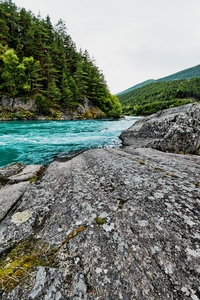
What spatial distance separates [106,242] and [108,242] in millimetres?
31

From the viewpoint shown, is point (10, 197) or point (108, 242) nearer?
point (108, 242)

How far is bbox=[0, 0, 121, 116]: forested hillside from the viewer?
119 feet

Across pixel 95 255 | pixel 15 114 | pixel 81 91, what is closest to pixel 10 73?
pixel 15 114

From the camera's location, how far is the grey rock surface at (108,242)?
1377 mm

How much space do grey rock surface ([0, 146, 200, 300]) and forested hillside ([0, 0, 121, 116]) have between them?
4020cm

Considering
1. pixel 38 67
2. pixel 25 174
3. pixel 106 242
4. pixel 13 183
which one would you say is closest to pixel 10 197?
pixel 13 183

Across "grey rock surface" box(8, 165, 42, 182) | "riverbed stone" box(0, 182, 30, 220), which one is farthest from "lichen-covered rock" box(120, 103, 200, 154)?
"riverbed stone" box(0, 182, 30, 220)

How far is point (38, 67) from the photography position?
38.3 meters

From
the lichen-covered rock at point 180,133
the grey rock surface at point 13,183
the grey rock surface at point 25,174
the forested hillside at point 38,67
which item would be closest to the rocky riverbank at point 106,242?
the grey rock surface at point 13,183

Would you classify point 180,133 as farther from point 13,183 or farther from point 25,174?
point 13,183

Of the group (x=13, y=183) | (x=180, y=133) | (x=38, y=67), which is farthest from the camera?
(x=38, y=67)

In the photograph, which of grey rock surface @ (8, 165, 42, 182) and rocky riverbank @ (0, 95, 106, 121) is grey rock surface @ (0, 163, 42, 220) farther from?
rocky riverbank @ (0, 95, 106, 121)

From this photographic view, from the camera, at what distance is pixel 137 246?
1810 mm

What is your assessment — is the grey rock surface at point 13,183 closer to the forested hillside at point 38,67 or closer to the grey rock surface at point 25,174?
the grey rock surface at point 25,174
